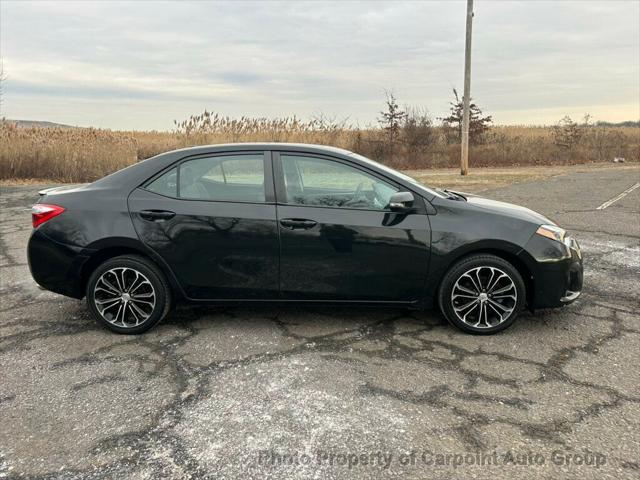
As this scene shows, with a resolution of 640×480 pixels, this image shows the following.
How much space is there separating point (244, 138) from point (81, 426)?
18540 millimetres

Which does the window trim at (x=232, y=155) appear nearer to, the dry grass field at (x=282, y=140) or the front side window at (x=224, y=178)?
the front side window at (x=224, y=178)

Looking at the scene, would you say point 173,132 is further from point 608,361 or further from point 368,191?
point 608,361

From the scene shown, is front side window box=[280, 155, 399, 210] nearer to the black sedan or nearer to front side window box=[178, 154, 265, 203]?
the black sedan

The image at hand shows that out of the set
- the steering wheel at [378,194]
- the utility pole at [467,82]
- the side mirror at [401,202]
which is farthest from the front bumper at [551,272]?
the utility pole at [467,82]

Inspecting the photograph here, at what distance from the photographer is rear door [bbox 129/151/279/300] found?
3.89 meters

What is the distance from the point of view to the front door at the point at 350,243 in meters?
3.85

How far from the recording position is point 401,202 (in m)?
3.78

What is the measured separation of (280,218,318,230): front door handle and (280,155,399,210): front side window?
153 mm

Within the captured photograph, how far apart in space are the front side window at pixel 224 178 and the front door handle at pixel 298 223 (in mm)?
271

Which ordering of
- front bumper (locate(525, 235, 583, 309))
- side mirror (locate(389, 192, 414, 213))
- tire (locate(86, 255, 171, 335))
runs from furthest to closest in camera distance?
tire (locate(86, 255, 171, 335))
front bumper (locate(525, 235, 583, 309))
side mirror (locate(389, 192, 414, 213))

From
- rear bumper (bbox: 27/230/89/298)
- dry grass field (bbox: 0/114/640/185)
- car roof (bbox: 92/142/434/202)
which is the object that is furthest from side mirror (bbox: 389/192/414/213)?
dry grass field (bbox: 0/114/640/185)

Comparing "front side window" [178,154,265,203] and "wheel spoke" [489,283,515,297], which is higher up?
"front side window" [178,154,265,203]

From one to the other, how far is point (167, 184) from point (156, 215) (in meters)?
0.28

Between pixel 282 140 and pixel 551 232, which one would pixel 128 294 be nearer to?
pixel 551 232
